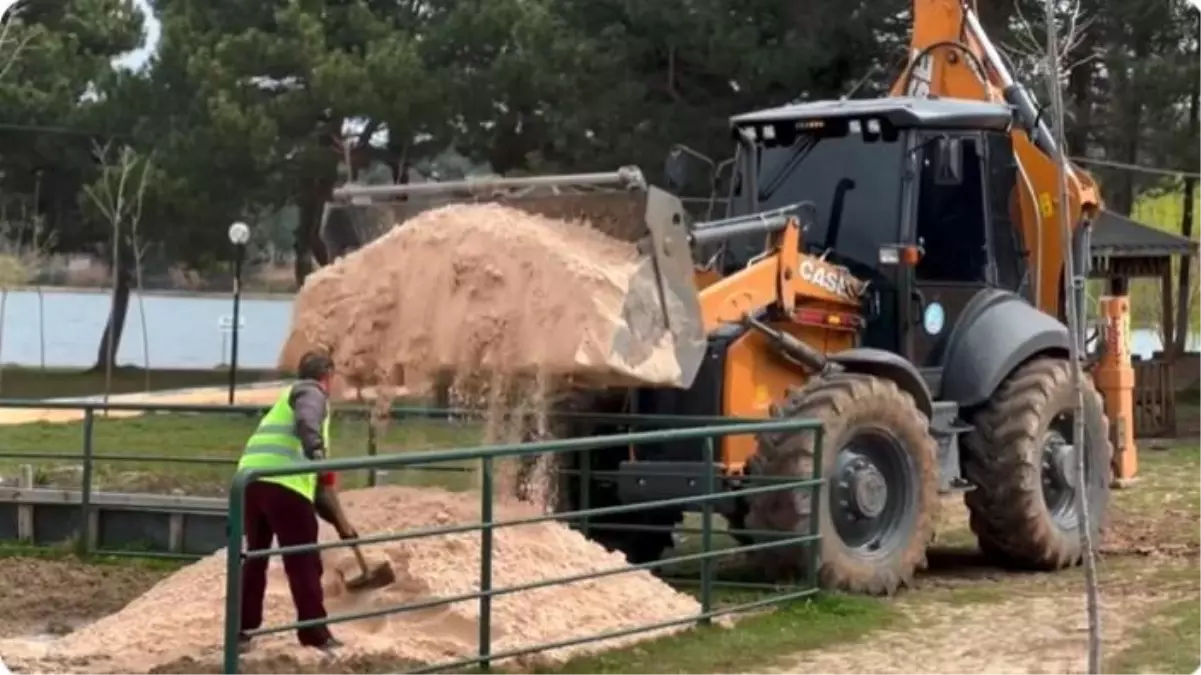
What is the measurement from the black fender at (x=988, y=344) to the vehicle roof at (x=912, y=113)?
108 cm

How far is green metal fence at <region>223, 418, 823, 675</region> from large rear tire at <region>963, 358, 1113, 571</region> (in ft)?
6.38

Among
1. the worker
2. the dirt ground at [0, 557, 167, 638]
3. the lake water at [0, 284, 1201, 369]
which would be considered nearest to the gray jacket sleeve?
the worker

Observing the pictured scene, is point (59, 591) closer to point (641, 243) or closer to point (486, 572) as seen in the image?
point (641, 243)

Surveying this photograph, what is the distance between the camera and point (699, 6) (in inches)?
985

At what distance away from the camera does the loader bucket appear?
10.0m

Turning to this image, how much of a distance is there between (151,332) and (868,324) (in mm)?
55298

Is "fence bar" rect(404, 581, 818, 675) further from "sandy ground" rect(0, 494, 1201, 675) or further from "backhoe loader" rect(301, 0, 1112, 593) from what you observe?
"backhoe loader" rect(301, 0, 1112, 593)

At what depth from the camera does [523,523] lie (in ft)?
28.2

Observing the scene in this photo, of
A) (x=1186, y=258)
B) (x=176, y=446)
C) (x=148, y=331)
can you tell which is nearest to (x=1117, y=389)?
(x=176, y=446)

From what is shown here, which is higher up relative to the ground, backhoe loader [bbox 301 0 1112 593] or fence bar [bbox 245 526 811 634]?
backhoe loader [bbox 301 0 1112 593]

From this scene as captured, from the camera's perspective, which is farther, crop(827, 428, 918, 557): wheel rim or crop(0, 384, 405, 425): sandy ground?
crop(0, 384, 405, 425): sandy ground

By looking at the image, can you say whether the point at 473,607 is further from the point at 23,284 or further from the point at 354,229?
the point at 23,284

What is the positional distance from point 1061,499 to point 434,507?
14.0ft

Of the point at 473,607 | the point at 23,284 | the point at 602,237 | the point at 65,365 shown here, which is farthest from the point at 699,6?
the point at 65,365
